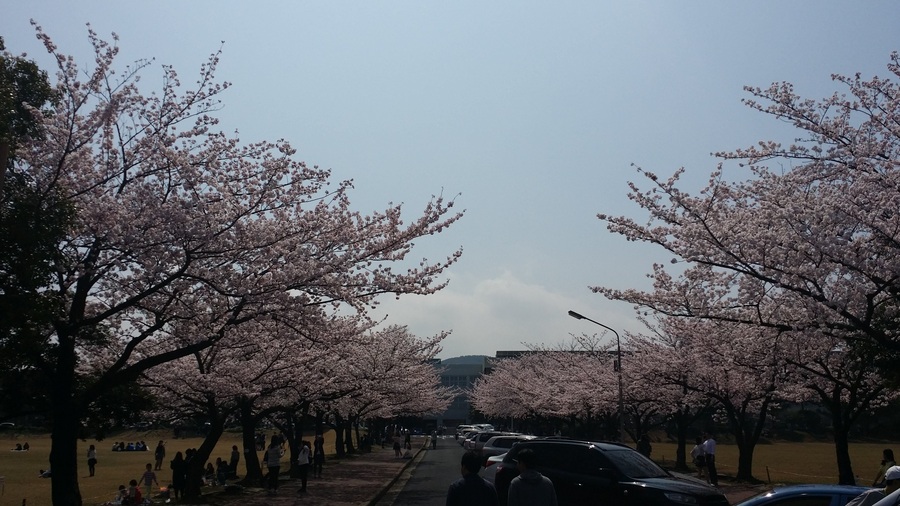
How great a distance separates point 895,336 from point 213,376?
16.2 metres

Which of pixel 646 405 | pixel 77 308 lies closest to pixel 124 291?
pixel 77 308

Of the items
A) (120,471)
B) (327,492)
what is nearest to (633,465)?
(327,492)

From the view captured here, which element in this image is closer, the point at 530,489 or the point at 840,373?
the point at 530,489

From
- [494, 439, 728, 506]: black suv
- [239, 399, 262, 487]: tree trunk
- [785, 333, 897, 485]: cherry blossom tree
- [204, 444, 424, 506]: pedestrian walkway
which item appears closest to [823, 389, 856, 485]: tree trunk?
[785, 333, 897, 485]: cherry blossom tree

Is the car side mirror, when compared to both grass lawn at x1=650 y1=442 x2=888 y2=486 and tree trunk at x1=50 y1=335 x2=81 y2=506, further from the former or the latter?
grass lawn at x1=650 y1=442 x2=888 y2=486

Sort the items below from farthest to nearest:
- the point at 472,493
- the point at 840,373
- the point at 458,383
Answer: the point at 458,383 < the point at 840,373 < the point at 472,493

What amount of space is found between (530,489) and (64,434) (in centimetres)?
933

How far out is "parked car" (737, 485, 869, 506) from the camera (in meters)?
7.96

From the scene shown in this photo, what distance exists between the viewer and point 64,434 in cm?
1306

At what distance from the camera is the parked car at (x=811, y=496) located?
26.1 ft

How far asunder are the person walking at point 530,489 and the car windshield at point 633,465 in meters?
4.83

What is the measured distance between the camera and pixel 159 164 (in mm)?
13383

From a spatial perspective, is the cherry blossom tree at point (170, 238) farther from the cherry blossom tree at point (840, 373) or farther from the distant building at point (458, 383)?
the distant building at point (458, 383)

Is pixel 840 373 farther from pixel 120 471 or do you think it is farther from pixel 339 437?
pixel 120 471
